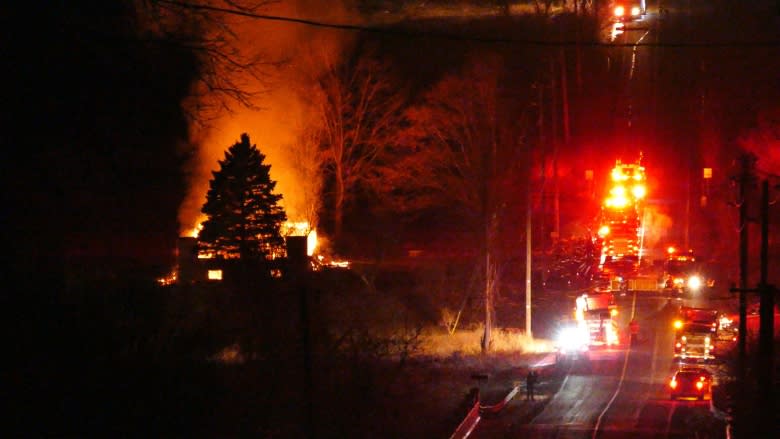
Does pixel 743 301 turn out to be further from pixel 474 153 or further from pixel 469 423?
pixel 474 153

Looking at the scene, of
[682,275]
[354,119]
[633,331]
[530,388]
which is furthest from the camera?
[682,275]

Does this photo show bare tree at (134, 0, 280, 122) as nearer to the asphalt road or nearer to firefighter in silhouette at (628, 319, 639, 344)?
the asphalt road

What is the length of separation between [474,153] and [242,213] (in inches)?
595

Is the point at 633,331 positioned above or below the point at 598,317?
below

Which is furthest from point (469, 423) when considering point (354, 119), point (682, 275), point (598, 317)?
point (682, 275)

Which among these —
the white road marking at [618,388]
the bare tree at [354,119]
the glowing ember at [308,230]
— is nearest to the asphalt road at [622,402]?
the white road marking at [618,388]

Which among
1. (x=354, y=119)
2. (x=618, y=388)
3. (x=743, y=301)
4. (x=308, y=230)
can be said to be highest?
(x=354, y=119)

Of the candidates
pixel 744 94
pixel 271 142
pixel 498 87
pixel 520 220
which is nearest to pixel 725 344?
pixel 520 220

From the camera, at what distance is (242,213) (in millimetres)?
19859

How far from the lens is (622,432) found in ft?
68.5

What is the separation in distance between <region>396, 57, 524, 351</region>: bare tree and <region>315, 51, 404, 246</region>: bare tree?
7.49ft

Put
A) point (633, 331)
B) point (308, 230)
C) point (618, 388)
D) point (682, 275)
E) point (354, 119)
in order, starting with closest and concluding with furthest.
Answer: point (618, 388)
point (308, 230)
point (633, 331)
point (354, 119)
point (682, 275)

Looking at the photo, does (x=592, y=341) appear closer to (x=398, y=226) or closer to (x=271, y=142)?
(x=398, y=226)

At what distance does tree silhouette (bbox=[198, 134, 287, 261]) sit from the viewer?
59.1 feet
